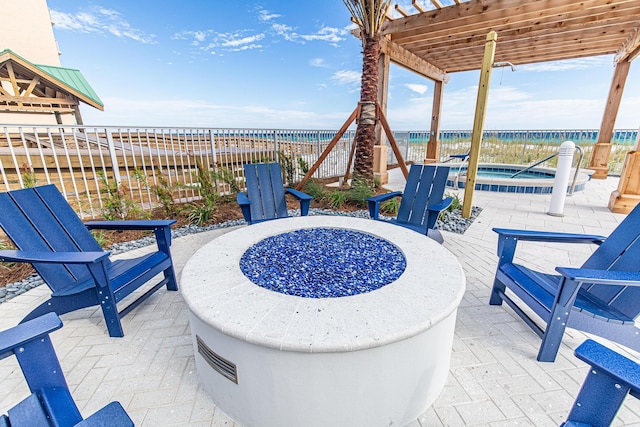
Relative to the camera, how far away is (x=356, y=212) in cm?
480

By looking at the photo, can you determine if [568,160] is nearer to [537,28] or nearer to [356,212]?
[537,28]

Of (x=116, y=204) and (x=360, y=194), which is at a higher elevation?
(x=116, y=204)

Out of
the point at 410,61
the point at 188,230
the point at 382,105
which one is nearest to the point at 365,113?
the point at 382,105

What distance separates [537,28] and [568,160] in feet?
10.5

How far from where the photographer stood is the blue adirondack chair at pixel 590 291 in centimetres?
148

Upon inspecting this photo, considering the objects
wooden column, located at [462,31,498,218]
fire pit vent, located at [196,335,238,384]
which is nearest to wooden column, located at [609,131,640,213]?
wooden column, located at [462,31,498,218]

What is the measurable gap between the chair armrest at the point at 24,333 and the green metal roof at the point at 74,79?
894 cm

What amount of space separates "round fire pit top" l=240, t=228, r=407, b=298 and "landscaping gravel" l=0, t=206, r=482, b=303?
6.78ft

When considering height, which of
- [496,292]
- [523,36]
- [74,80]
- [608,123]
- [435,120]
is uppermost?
[523,36]

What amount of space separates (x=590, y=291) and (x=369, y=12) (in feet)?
17.4

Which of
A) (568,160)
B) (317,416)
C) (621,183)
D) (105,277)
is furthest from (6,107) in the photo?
(621,183)

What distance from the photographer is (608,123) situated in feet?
24.1

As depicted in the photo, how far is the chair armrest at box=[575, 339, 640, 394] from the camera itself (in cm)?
78

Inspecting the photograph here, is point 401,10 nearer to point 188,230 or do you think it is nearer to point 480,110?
point 480,110
